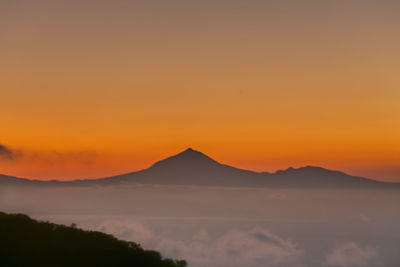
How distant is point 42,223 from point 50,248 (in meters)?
8.44

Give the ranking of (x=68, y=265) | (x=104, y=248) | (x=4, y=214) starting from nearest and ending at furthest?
(x=68, y=265)
(x=104, y=248)
(x=4, y=214)

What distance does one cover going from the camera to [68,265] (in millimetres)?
106312

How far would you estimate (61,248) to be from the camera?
4429 inches

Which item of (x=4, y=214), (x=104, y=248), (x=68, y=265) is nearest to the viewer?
(x=68, y=265)

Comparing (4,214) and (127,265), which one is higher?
(4,214)

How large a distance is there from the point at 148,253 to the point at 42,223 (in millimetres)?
17421

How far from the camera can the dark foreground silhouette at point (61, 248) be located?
108 meters

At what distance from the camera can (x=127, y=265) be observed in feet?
352

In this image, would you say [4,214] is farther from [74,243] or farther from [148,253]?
[148,253]

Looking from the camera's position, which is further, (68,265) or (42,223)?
(42,223)

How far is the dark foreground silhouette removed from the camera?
353 ft

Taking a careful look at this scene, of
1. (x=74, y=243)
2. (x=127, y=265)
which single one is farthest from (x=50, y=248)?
(x=127, y=265)

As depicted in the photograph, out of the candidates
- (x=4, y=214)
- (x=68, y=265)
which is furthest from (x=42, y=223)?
(x=68, y=265)

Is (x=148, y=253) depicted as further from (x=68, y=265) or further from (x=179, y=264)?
(x=68, y=265)
